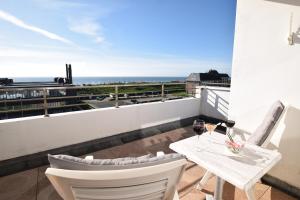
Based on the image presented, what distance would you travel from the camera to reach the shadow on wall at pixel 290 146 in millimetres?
1936

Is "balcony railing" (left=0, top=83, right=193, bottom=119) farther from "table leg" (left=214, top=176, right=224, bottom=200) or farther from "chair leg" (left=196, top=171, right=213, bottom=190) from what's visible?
"table leg" (left=214, top=176, right=224, bottom=200)

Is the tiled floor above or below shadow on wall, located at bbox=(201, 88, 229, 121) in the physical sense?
below

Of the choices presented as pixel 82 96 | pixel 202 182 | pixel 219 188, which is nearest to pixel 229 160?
pixel 219 188

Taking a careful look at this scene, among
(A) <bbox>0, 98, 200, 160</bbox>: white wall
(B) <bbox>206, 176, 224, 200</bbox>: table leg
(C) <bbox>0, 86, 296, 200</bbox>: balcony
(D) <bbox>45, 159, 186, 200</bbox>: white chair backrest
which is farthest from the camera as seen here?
(A) <bbox>0, 98, 200, 160</bbox>: white wall

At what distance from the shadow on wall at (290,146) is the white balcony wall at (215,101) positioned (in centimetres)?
243

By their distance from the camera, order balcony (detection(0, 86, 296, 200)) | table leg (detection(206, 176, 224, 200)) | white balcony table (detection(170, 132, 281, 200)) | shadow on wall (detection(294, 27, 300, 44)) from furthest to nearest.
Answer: balcony (detection(0, 86, 296, 200)), shadow on wall (detection(294, 27, 300, 44)), table leg (detection(206, 176, 224, 200)), white balcony table (detection(170, 132, 281, 200))

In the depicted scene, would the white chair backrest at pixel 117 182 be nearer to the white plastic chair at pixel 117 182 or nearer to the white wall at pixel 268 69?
the white plastic chair at pixel 117 182

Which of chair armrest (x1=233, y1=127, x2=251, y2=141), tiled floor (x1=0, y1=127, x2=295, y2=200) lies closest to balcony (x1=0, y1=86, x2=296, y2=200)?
tiled floor (x1=0, y1=127, x2=295, y2=200)

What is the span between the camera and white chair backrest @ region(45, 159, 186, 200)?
69 cm

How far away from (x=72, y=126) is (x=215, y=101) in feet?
11.9

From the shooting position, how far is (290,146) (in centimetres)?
199

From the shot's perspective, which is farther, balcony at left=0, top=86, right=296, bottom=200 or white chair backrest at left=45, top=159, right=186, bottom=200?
balcony at left=0, top=86, right=296, bottom=200

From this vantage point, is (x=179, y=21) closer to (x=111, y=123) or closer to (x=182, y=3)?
(x=182, y=3)

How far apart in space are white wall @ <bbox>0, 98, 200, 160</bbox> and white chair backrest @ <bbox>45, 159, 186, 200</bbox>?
2319 millimetres
